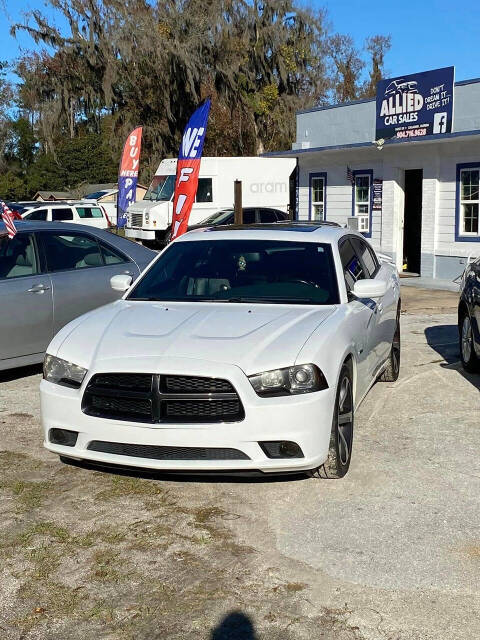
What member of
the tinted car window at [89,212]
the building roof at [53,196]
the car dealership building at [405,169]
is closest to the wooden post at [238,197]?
the car dealership building at [405,169]

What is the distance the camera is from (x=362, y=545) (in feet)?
13.7

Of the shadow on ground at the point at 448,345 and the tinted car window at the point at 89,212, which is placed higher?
the tinted car window at the point at 89,212

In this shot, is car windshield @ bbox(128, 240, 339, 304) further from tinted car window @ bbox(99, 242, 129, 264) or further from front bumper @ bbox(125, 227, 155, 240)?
front bumper @ bbox(125, 227, 155, 240)

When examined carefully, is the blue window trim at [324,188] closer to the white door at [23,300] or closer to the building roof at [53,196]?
the white door at [23,300]

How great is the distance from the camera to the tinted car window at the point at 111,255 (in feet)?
28.8

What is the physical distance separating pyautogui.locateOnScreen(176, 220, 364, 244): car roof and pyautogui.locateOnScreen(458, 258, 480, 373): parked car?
1.93m

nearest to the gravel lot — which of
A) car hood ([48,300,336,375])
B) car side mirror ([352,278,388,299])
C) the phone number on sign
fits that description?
car hood ([48,300,336,375])

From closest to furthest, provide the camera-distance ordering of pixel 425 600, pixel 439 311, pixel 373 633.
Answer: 1. pixel 373 633
2. pixel 425 600
3. pixel 439 311

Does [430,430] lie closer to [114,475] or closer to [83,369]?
[114,475]

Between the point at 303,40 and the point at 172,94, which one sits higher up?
the point at 303,40

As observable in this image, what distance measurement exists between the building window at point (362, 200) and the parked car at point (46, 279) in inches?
498

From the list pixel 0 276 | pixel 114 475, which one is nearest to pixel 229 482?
pixel 114 475

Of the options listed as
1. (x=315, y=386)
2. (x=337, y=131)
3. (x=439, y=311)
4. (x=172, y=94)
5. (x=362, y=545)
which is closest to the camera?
(x=362, y=545)

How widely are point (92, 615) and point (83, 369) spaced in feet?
5.32
